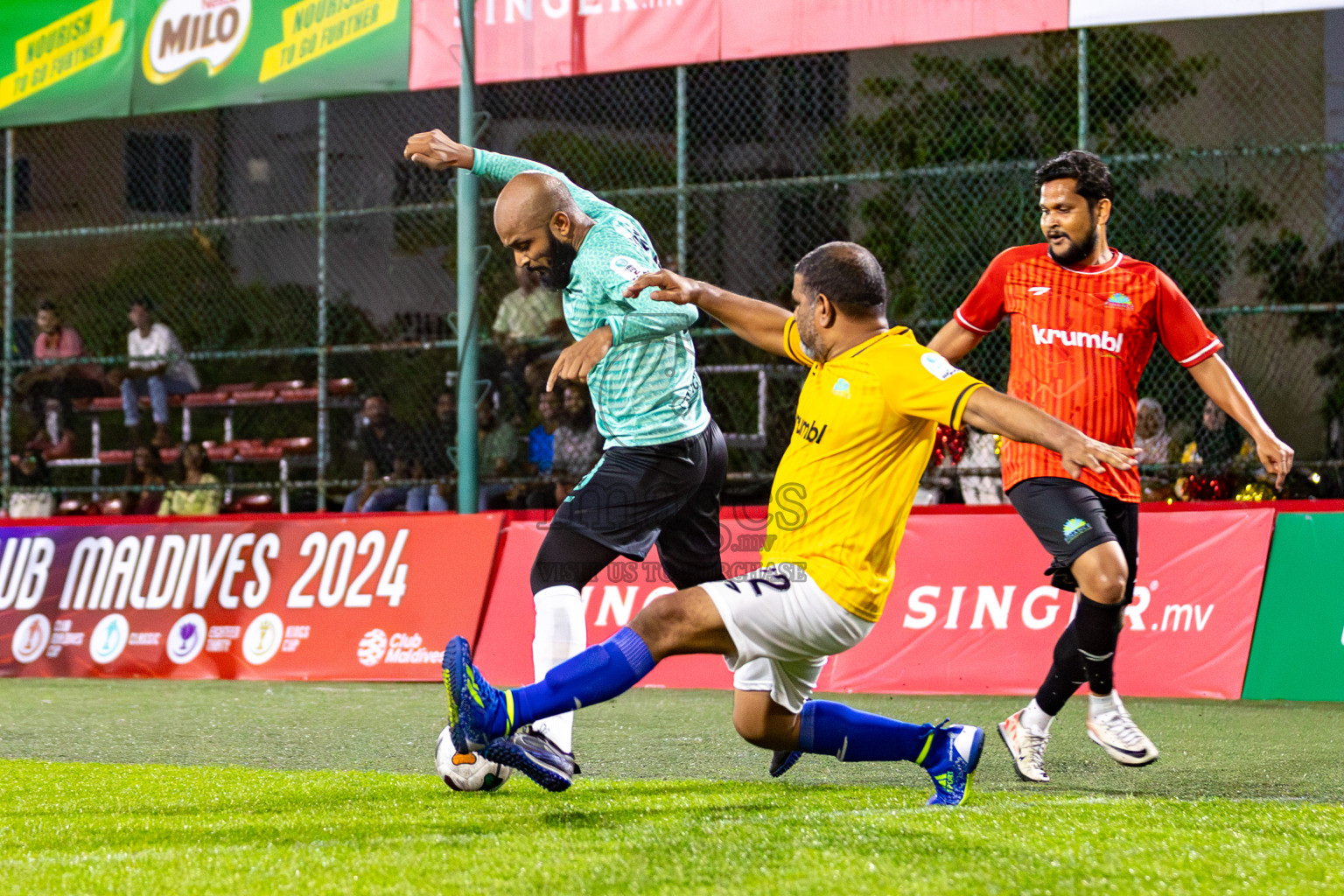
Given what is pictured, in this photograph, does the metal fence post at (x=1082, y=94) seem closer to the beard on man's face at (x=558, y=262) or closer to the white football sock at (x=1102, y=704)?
the white football sock at (x=1102, y=704)

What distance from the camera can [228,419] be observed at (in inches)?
565

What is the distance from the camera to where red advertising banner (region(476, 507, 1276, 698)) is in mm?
8500

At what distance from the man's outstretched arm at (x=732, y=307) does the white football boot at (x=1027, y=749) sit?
5.47 ft

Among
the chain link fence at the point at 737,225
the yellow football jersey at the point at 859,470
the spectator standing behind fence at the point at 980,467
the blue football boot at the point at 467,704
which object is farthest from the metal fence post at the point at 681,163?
the blue football boot at the point at 467,704

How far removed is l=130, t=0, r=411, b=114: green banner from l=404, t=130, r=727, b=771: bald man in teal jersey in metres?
6.45

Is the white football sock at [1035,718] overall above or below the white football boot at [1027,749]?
above

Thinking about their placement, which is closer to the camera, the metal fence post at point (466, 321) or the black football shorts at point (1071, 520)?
the black football shorts at point (1071, 520)

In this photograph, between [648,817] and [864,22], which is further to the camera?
[864,22]

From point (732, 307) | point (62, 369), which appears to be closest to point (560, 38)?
point (62, 369)

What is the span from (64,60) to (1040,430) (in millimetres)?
10946

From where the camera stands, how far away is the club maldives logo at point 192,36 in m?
12.0

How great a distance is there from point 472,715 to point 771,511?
98 centimetres

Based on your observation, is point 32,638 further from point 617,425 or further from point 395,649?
point 617,425

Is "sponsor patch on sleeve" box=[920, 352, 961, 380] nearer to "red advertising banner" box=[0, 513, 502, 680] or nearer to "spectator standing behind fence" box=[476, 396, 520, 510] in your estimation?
"red advertising banner" box=[0, 513, 502, 680]
